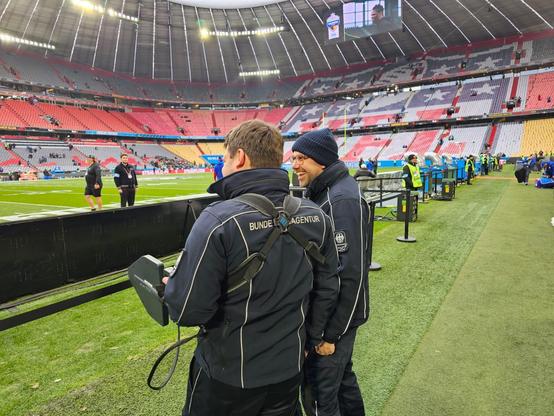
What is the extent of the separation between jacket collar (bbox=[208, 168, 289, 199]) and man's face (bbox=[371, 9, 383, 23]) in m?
44.5

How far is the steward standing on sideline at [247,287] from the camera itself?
1.26m

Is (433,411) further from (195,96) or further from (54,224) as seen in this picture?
(195,96)

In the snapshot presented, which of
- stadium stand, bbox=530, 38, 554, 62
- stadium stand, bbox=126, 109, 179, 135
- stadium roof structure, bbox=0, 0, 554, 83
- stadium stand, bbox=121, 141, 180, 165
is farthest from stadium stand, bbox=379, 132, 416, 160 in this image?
stadium stand, bbox=126, 109, 179, 135

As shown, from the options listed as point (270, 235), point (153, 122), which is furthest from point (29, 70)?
point (270, 235)

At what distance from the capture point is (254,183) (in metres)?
1.37

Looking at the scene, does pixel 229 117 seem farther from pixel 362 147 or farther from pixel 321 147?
pixel 321 147

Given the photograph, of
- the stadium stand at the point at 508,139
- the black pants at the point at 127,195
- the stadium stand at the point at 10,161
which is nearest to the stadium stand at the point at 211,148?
the stadium stand at the point at 10,161

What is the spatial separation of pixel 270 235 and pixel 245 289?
233 millimetres

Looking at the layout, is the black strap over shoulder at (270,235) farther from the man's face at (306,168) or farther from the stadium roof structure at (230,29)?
the stadium roof structure at (230,29)

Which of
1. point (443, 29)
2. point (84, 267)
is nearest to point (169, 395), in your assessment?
point (84, 267)

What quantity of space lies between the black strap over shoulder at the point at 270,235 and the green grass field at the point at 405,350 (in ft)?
6.26

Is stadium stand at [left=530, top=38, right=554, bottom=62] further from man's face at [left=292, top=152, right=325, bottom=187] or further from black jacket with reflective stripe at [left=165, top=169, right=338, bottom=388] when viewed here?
black jacket with reflective stripe at [left=165, top=169, right=338, bottom=388]

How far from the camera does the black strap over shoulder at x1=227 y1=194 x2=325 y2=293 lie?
127cm

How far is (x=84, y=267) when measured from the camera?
4.15 m
